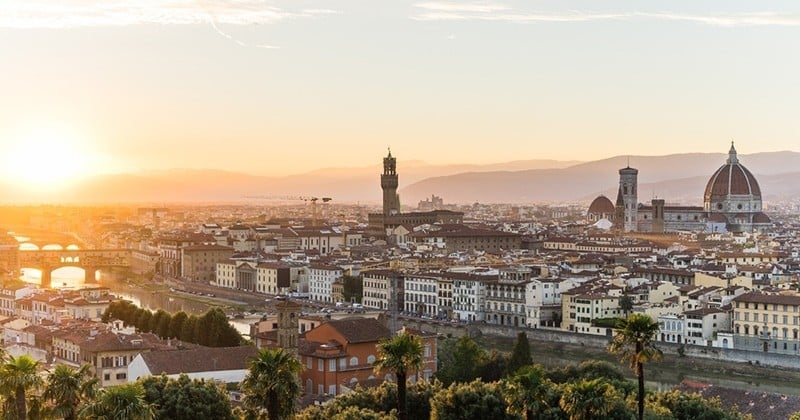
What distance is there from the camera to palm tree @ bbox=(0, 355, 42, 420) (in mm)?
17688

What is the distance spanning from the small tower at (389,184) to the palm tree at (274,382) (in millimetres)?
92542

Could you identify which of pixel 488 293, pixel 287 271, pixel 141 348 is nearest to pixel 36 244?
pixel 287 271

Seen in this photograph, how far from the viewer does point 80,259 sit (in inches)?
3930

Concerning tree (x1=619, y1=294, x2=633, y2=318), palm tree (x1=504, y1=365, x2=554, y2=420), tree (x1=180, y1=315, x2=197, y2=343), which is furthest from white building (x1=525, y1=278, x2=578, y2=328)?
palm tree (x1=504, y1=365, x2=554, y2=420)

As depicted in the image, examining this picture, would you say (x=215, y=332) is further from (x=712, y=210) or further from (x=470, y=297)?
(x=712, y=210)

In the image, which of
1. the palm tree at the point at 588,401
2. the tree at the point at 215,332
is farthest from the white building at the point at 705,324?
the palm tree at the point at 588,401

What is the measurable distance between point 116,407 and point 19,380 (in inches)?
56.9

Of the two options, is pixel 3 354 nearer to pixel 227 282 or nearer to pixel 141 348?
pixel 141 348

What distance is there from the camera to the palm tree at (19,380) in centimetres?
1769

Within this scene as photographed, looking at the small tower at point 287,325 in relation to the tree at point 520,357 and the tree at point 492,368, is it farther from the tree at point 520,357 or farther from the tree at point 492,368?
the tree at point 520,357

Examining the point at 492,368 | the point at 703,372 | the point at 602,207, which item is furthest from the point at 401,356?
the point at 602,207

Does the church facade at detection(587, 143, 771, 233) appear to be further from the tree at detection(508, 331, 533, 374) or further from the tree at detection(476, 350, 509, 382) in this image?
the tree at detection(508, 331, 533, 374)

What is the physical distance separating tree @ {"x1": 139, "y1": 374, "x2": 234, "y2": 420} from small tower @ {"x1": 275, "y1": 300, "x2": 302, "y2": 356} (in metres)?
8.04

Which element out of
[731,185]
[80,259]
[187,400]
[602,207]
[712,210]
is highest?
[731,185]
